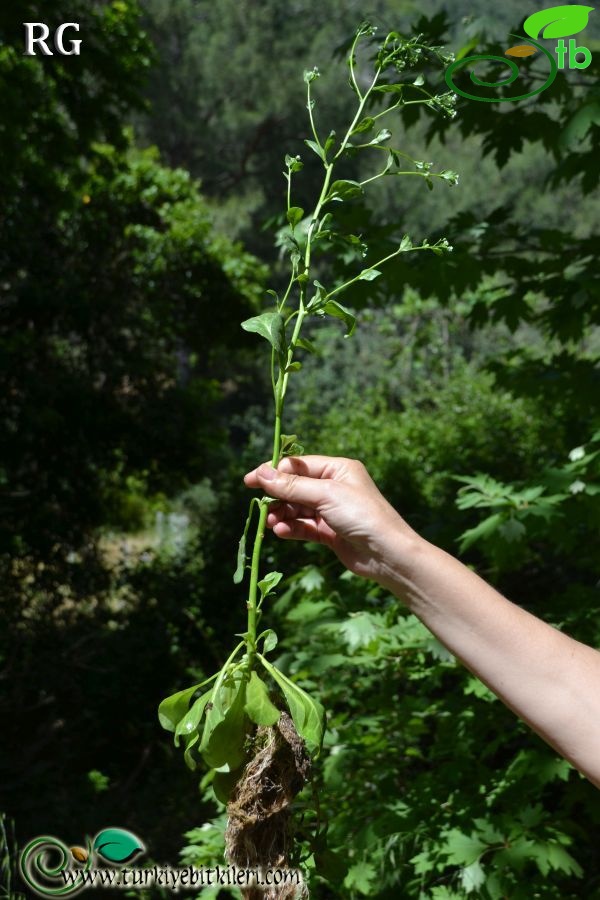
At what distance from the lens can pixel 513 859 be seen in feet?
6.70

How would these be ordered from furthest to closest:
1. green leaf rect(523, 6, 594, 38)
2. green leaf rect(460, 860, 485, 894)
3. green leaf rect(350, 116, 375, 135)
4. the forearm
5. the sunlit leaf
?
1. the sunlit leaf
2. green leaf rect(523, 6, 594, 38)
3. green leaf rect(460, 860, 485, 894)
4. green leaf rect(350, 116, 375, 135)
5. the forearm

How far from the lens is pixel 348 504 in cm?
107

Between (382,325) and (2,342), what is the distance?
5.80m

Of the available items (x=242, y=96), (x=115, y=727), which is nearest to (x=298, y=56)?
(x=242, y=96)

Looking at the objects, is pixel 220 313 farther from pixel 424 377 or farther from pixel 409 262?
→ pixel 409 262

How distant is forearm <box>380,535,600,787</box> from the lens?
1.00 metres

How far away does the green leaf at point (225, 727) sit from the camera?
998mm

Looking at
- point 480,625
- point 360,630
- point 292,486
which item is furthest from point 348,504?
point 360,630

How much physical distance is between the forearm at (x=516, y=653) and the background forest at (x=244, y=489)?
395mm

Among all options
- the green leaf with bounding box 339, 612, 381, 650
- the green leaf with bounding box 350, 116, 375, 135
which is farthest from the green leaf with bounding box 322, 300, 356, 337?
the green leaf with bounding box 339, 612, 381, 650

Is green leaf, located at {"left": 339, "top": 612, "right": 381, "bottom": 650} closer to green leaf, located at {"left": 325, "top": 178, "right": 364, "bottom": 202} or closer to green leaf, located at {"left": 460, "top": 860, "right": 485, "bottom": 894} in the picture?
green leaf, located at {"left": 460, "top": 860, "right": 485, "bottom": 894}

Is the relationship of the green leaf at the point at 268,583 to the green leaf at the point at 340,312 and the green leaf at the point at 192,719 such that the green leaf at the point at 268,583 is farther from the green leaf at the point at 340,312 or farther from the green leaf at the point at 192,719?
the green leaf at the point at 340,312

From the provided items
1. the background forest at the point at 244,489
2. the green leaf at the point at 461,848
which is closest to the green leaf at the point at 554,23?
the background forest at the point at 244,489

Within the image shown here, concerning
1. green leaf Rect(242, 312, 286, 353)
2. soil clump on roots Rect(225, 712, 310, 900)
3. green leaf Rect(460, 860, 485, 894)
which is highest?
green leaf Rect(242, 312, 286, 353)
